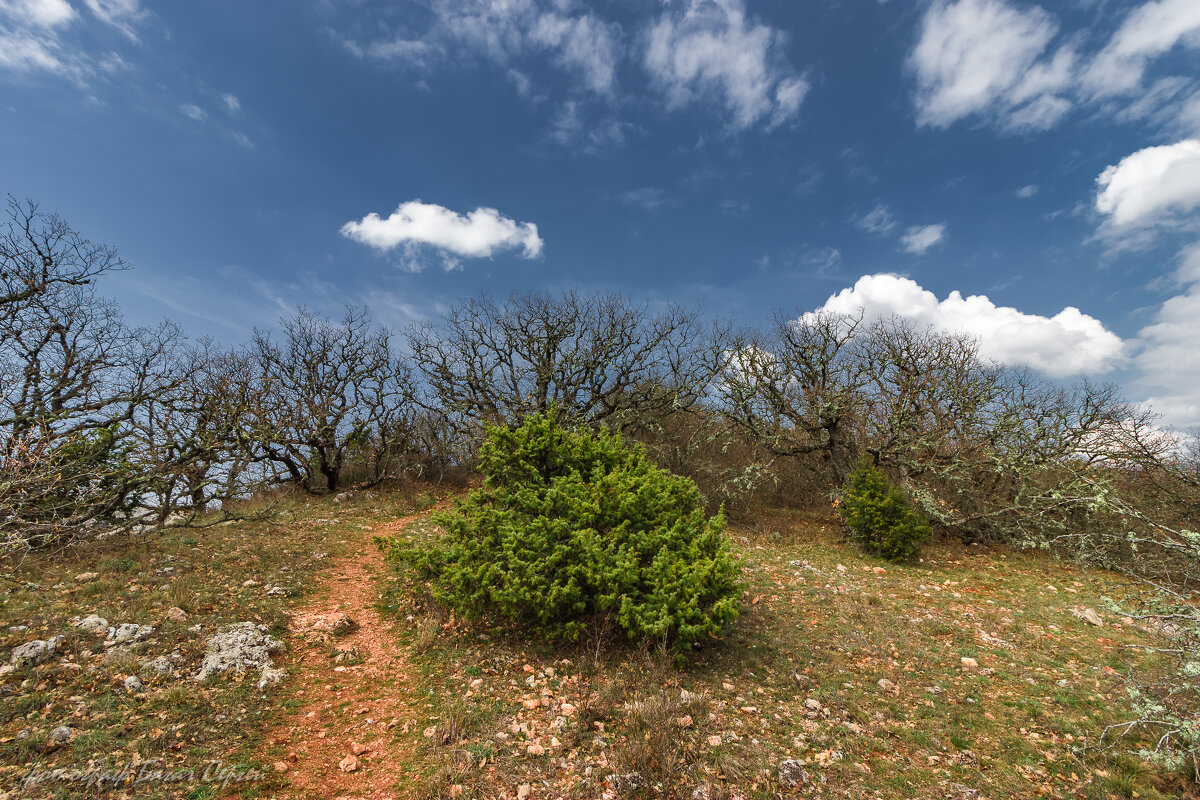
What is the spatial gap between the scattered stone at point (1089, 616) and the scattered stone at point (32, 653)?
15.7 m

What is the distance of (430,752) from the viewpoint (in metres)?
4.80

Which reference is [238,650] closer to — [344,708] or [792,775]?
[344,708]

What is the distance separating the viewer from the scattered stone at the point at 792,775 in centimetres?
443

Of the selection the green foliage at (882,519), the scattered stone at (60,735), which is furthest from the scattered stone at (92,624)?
the green foliage at (882,519)

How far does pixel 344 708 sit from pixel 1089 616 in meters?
12.4

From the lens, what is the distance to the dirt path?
4.55m

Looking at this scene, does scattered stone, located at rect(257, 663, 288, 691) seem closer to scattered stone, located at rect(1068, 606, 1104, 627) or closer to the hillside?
the hillside

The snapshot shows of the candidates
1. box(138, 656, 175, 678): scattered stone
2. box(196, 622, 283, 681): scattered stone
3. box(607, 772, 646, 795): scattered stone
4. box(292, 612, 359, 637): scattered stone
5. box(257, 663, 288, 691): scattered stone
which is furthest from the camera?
box(292, 612, 359, 637): scattered stone

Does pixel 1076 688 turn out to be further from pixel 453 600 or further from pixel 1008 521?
pixel 1008 521

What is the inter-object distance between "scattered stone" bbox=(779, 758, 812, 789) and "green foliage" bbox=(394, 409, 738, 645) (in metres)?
1.45

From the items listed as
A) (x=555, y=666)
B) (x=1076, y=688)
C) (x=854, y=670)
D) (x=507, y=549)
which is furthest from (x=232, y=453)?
(x=1076, y=688)

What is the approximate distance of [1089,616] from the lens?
8.94m

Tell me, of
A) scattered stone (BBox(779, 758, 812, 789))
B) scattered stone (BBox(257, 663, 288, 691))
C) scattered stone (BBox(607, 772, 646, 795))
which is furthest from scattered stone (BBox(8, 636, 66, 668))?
scattered stone (BBox(779, 758, 812, 789))

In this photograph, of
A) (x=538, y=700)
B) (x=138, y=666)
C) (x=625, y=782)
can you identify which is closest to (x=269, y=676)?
(x=138, y=666)
